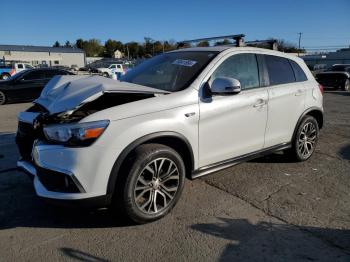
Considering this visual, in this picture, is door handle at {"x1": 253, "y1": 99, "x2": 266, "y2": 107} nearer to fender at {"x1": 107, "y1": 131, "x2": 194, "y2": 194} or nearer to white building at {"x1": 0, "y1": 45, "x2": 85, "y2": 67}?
fender at {"x1": 107, "y1": 131, "x2": 194, "y2": 194}

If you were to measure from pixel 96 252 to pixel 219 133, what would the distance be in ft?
6.08

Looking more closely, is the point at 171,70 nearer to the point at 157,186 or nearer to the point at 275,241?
the point at 157,186

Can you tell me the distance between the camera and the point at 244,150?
14.7 ft

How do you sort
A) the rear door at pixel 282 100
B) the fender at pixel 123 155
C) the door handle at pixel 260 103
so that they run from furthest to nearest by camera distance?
the rear door at pixel 282 100 < the door handle at pixel 260 103 < the fender at pixel 123 155

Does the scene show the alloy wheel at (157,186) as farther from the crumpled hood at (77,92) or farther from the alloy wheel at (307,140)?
the alloy wheel at (307,140)

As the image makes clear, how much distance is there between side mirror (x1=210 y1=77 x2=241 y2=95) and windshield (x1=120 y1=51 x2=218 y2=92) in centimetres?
27

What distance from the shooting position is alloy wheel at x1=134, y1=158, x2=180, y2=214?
3.48 meters

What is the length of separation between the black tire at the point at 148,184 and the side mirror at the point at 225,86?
2.72 ft

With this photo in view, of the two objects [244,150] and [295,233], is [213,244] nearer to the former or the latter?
[295,233]

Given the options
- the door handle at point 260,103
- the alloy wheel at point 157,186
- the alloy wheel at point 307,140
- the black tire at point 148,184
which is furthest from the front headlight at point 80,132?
the alloy wheel at point 307,140

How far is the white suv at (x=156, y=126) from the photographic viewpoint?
316 centimetres

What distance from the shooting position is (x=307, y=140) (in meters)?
5.61

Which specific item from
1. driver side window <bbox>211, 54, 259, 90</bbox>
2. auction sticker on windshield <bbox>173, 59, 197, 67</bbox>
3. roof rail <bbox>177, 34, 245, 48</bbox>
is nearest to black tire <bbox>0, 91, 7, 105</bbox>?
roof rail <bbox>177, 34, 245, 48</bbox>

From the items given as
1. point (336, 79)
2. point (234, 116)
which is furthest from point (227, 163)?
point (336, 79)
